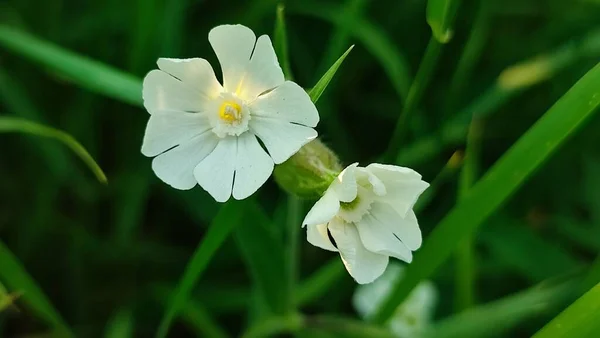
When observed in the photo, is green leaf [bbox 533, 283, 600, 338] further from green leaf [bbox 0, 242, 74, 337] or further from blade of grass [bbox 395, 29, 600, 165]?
green leaf [bbox 0, 242, 74, 337]

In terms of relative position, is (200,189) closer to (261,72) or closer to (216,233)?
(216,233)

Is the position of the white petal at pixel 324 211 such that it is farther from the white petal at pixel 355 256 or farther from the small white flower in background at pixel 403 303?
the small white flower in background at pixel 403 303

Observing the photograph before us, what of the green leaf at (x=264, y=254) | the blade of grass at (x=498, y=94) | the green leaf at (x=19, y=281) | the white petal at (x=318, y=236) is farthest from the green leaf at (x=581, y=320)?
the green leaf at (x=19, y=281)

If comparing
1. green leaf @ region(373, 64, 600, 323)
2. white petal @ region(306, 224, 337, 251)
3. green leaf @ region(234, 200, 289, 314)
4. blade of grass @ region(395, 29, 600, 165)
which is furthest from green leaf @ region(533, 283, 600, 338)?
blade of grass @ region(395, 29, 600, 165)

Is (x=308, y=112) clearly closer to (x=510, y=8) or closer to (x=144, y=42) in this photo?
(x=144, y=42)

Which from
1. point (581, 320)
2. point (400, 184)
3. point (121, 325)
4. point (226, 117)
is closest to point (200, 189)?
point (121, 325)
